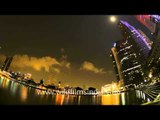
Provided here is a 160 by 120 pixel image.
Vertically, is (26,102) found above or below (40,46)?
below

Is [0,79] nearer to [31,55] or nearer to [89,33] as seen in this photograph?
[31,55]

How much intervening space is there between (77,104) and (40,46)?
130 centimetres

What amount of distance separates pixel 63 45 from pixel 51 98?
103 cm

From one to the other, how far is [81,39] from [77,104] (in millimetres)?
1256

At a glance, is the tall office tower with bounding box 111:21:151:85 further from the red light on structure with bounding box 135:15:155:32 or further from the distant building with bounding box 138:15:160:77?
the red light on structure with bounding box 135:15:155:32

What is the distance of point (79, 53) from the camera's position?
4922 millimetres

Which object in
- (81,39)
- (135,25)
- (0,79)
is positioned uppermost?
(135,25)

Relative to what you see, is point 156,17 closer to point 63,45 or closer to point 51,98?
point 63,45

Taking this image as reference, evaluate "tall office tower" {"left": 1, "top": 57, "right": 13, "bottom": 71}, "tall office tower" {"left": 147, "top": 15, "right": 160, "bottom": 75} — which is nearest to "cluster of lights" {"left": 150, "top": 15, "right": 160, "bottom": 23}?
"tall office tower" {"left": 147, "top": 15, "right": 160, "bottom": 75}

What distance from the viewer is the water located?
4.54 m

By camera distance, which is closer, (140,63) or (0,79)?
(0,79)

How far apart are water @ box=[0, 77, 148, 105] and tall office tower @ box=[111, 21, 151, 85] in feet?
1.10
